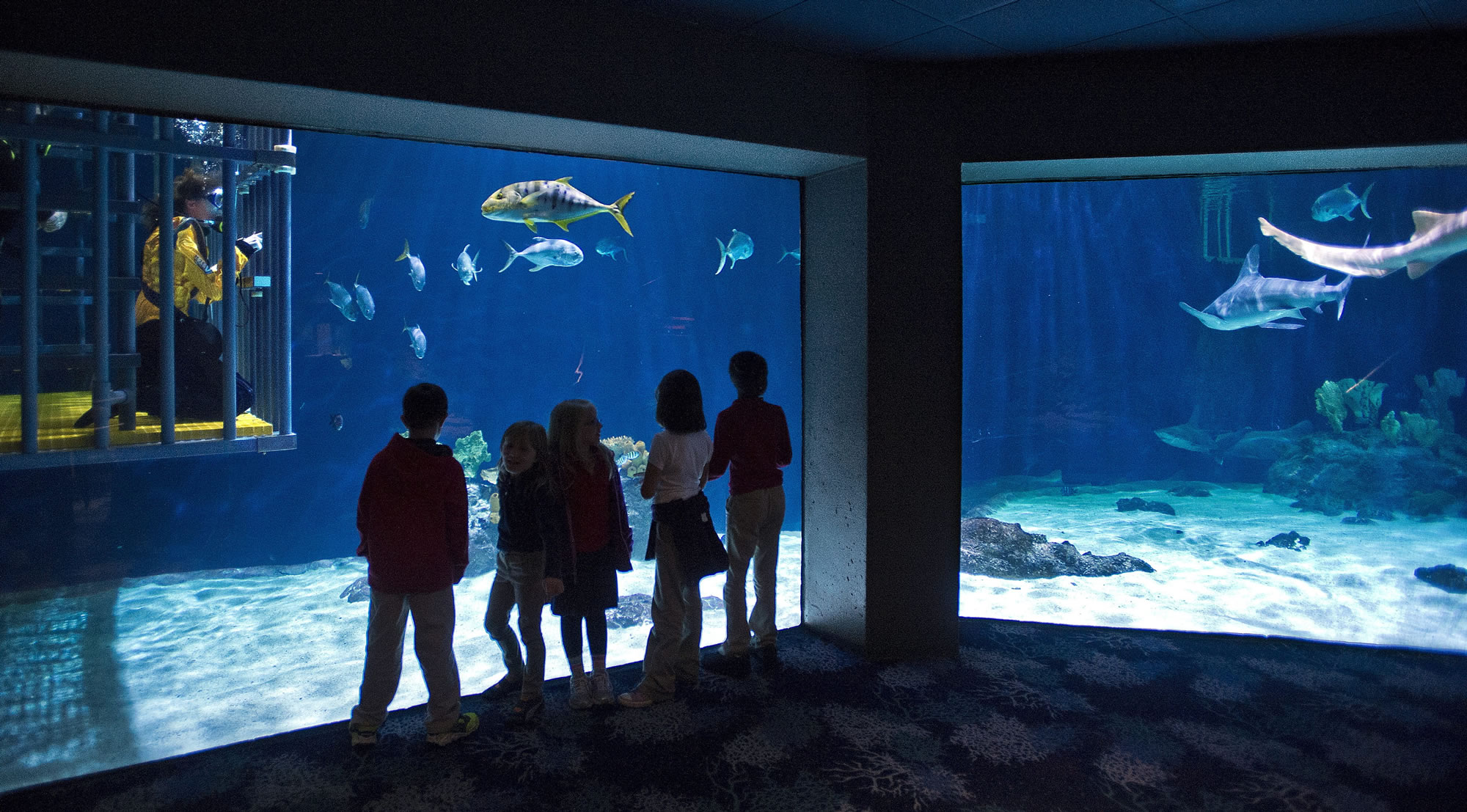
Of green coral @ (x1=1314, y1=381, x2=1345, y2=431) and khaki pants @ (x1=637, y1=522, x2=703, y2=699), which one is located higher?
green coral @ (x1=1314, y1=381, x2=1345, y2=431)

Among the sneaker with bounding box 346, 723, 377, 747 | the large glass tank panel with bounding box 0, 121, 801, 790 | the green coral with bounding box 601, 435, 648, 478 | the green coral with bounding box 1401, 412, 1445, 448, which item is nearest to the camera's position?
the sneaker with bounding box 346, 723, 377, 747

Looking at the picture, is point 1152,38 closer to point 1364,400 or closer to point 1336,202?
point 1336,202

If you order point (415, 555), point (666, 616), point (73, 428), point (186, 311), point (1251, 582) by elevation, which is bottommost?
point (1251, 582)

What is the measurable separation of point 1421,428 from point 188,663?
65.4 feet

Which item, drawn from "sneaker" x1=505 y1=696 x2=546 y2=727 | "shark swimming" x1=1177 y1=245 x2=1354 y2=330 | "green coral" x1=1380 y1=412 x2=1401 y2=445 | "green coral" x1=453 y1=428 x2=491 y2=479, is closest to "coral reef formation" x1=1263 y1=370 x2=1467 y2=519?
"green coral" x1=1380 y1=412 x2=1401 y2=445

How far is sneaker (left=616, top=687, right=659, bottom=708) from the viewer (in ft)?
11.9

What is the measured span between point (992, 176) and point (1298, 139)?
1.72 m

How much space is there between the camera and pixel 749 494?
4090 millimetres

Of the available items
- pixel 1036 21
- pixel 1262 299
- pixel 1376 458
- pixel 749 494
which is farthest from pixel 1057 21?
pixel 1376 458

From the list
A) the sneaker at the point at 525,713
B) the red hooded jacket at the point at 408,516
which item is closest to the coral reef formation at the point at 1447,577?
the sneaker at the point at 525,713

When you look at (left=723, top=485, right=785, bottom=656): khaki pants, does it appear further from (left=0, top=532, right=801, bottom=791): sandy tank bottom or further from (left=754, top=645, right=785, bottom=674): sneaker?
(left=0, top=532, right=801, bottom=791): sandy tank bottom

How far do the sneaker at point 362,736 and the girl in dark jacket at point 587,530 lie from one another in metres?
0.92

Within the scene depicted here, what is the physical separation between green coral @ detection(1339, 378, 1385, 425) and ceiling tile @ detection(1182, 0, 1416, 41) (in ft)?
47.7

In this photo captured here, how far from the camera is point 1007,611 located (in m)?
5.67
